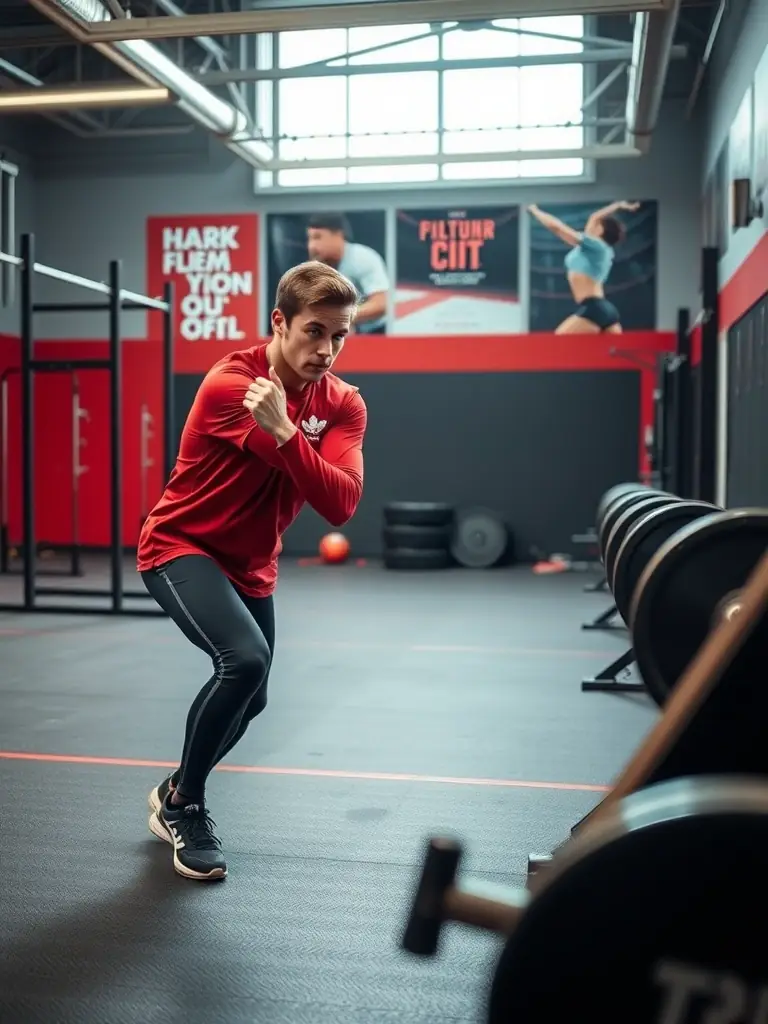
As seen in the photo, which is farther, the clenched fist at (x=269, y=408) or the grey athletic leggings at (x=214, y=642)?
the grey athletic leggings at (x=214, y=642)

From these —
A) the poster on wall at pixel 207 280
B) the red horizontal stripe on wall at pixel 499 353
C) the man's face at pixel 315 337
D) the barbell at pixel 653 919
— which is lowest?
the barbell at pixel 653 919

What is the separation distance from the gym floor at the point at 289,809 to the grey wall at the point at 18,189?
6.56m

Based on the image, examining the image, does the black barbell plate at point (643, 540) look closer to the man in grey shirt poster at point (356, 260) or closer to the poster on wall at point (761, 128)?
the poster on wall at point (761, 128)

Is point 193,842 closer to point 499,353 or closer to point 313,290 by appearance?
point 313,290

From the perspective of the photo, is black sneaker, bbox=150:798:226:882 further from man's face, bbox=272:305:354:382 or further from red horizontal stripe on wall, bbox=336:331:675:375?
red horizontal stripe on wall, bbox=336:331:675:375

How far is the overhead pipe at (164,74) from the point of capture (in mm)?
6100

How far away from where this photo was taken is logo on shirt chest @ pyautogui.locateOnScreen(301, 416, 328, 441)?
235 centimetres

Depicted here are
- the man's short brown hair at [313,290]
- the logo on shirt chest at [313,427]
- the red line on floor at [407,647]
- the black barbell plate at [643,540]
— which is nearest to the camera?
the man's short brown hair at [313,290]

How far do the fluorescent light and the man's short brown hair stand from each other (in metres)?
5.83

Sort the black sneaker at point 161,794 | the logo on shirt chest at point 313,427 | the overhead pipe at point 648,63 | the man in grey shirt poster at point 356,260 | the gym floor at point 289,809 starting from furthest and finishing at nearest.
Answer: the man in grey shirt poster at point 356,260 → the overhead pipe at point 648,63 → the black sneaker at point 161,794 → the logo on shirt chest at point 313,427 → the gym floor at point 289,809

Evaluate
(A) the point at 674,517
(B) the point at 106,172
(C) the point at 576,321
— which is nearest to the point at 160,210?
(B) the point at 106,172

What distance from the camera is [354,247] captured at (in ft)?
36.5

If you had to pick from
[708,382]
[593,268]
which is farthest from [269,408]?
[593,268]

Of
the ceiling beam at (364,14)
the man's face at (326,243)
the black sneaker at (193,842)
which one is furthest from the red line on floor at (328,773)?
the man's face at (326,243)
